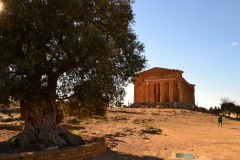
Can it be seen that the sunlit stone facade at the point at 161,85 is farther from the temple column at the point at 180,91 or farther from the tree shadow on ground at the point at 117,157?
the tree shadow on ground at the point at 117,157

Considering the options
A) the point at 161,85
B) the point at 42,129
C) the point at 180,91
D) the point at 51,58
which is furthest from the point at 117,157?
the point at 161,85

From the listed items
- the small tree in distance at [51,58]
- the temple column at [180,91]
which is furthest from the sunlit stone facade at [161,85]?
the small tree in distance at [51,58]

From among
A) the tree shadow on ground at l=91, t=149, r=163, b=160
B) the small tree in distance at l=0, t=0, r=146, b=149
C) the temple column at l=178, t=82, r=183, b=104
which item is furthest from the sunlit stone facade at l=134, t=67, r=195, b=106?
the small tree in distance at l=0, t=0, r=146, b=149

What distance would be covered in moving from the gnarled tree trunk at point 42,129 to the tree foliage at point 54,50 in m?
0.65

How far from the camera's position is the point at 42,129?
1003 cm

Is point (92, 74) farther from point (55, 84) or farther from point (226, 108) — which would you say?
point (226, 108)

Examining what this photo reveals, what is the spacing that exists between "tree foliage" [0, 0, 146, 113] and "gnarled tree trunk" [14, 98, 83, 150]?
0.65 meters

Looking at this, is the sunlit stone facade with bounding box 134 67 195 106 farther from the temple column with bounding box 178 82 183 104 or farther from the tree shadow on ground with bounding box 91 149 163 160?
the tree shadow on ground with bounding box 91 149 163 160

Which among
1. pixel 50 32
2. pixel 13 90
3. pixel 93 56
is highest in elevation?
pixel 50 32

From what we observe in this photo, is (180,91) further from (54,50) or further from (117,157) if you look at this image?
(54,50)

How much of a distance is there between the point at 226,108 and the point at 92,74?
62167 millimetres

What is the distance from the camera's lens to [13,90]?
27.7 feet

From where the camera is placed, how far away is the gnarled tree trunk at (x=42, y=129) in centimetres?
969

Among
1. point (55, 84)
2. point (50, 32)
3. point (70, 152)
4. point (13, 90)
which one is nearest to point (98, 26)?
point (50, 32)
